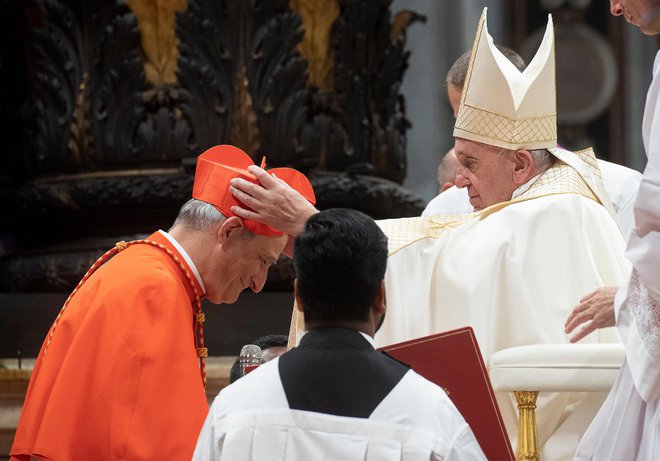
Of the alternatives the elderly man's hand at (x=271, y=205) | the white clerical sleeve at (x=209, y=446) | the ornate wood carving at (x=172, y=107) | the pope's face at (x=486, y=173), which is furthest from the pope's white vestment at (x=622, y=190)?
the white clerical sleeve at (x=209, y=446)

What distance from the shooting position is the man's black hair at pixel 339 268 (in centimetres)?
237

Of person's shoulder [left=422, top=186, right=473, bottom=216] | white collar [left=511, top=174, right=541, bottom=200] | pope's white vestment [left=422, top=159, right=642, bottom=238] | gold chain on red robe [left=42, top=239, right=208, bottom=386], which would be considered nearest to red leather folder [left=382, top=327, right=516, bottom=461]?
gold chain on red robe [left=42, top=239, right=208, bottom=386]

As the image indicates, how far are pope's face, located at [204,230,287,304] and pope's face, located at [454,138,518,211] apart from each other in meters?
0.71

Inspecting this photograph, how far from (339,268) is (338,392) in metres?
0.21

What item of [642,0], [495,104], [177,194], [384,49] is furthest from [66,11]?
[642,0]

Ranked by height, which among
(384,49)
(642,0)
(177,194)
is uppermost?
(642,0)

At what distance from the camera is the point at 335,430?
91.0 inches

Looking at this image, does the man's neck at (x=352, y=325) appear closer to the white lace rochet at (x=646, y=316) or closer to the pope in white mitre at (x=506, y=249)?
the white lace rochet at (x=646, y=316)

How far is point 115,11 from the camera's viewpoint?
18.9ft

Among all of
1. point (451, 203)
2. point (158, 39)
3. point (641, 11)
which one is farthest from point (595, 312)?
point (158, 39)

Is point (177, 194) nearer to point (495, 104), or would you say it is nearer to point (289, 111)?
point (289, 111)

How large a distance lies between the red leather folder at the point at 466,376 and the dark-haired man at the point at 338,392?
58cm

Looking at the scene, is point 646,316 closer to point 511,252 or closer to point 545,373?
point 545,373

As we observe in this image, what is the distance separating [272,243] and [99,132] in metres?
2.46
